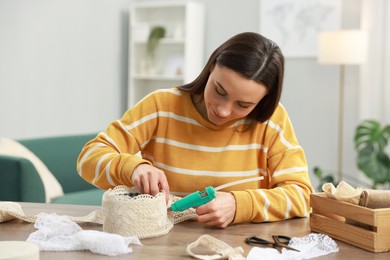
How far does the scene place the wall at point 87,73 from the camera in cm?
498

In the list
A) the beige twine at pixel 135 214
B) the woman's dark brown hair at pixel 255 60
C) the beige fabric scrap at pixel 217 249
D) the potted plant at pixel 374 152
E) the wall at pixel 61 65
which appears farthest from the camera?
the wall at pixel 61 65

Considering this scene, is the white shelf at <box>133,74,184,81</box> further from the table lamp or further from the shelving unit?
the table lamp

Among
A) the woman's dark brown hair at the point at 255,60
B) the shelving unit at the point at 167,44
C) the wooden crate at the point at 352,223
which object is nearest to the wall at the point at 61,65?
the shelving unit at the point at 167,44

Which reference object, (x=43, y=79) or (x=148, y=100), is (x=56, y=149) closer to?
(x=43, y=79)

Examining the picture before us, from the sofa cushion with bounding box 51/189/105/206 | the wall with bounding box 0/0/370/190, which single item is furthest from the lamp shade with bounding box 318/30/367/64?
the sofa cushion with bounding box 51/189/105/206

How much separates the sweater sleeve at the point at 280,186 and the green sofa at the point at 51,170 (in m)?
1.65

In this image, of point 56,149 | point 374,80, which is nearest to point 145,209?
point 56,149

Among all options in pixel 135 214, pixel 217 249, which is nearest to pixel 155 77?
pixel 135 214

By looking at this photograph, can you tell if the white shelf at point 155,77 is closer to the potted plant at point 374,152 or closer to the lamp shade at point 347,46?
the lamp shade at point 347,46

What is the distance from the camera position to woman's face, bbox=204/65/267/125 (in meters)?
1.68

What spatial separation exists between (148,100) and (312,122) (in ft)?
11.9

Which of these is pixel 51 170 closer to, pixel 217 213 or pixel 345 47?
pixel 345 47

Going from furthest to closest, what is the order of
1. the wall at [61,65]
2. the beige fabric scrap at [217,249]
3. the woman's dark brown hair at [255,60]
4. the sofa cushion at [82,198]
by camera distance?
the wall at [61,65]
the sofa cushion at [82,198]
the woman's dark brown hair at [255,60]
the beige fabric scrap at [217,249]

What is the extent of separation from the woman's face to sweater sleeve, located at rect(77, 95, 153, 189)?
24cm
